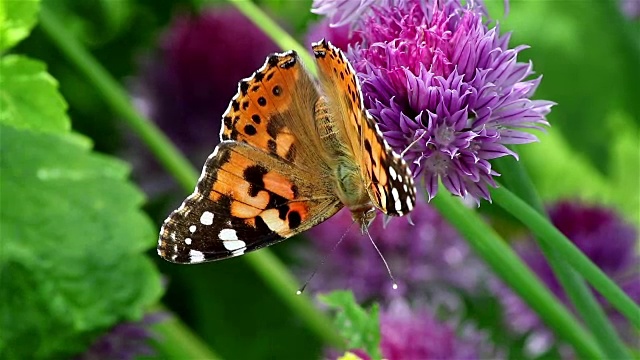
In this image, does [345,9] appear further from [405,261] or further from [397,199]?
[405,261]

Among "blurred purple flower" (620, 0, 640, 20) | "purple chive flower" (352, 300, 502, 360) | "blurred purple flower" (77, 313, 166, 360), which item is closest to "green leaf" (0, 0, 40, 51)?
"blurred purple flower" (77, 313, 166, 360)

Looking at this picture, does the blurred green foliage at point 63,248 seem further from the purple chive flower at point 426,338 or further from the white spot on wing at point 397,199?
the white spot on wing at point 397,199

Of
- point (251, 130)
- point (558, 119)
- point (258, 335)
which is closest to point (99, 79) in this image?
point (251, 130)

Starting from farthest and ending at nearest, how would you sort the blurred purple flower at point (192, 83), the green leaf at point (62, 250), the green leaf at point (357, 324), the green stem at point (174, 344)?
the blurred purple flower at point (192, 83) → the green stem at point (174, 344) → the green leaf at point (62, 250) → the green leaf at point (357, 324)

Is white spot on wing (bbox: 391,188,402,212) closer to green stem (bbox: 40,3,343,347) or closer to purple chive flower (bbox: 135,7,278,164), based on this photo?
green stem (bbox: 40,3,343,347)

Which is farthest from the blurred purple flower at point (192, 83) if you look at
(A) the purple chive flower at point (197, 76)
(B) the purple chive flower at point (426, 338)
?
(B) the purple chive flower at point (426, 338)

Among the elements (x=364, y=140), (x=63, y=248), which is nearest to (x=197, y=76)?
(x=63, y=248)
